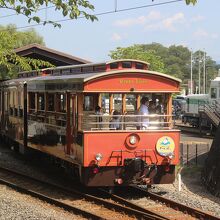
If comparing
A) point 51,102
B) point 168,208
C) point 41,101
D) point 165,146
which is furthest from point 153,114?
point 41,101

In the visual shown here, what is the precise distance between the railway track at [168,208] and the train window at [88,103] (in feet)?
6.88

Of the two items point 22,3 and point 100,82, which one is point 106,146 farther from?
point 22,3

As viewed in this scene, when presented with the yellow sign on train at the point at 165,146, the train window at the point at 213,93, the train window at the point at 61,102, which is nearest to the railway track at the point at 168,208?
the yellow sign on train at the point at 165,146

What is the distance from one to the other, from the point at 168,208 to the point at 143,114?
2244mm

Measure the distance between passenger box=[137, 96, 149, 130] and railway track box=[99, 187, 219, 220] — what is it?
5.36 ft

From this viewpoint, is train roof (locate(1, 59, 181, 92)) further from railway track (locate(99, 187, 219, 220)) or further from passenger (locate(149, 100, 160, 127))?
railway track (locate(99, 187, 219, 220))

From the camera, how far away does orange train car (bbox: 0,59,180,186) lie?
11.0 meters

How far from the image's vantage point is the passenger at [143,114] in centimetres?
1139

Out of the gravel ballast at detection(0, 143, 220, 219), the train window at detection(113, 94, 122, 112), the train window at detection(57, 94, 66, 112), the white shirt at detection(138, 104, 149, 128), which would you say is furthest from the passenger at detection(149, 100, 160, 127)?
the train window at detection(57, 94, 66, 112)

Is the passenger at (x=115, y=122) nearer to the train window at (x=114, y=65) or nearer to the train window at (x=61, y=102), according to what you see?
the train window at (x=114, y=65)

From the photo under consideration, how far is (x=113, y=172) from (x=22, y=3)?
544 cm

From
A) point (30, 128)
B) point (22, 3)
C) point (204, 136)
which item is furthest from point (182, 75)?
point (22, 3)

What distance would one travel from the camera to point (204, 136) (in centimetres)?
3084

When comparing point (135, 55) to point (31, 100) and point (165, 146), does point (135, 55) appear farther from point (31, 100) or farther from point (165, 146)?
point (165, 146)
